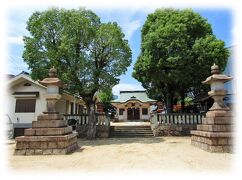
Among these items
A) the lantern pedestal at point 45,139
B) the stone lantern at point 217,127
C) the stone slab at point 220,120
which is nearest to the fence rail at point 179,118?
the stone lantern at point 217,127

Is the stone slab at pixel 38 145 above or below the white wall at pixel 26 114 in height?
below

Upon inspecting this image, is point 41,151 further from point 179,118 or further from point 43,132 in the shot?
point 179,118

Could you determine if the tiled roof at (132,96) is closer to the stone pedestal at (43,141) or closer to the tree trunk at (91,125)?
the tree trunk at (91,125)

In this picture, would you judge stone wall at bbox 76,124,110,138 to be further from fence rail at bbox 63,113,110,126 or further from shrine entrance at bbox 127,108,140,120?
shrine entrance at bbox 127,108,140,120

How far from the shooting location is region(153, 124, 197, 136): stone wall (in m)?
14.4

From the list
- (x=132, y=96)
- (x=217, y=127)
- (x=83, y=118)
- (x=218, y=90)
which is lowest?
(x=217, y=127)

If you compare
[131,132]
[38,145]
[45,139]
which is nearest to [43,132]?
[45,139]

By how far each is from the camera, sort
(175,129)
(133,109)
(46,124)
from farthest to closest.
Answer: (133,109) < (175,129) < (46,124)

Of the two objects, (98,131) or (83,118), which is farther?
(83,118)

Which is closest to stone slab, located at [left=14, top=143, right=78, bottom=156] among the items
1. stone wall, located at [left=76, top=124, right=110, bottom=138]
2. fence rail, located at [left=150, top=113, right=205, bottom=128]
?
stone wall, located at [left=76, top=124, right=110, bottom=138]

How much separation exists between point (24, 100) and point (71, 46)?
23.9 ft

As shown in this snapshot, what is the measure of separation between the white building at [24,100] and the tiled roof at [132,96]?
16275mm

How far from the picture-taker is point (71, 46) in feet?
38.3

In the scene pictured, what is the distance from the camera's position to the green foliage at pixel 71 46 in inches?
464
